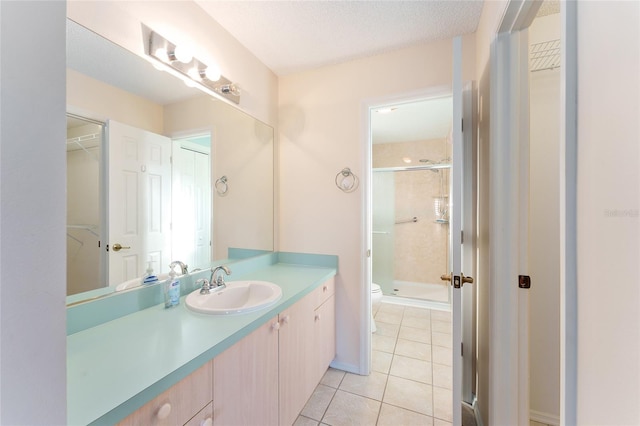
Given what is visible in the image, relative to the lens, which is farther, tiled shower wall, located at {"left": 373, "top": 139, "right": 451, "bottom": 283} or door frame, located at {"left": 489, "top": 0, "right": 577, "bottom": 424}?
tiled shower wall, located at {"left": 373, "top": 139, "right": 451, "bottom": 283}

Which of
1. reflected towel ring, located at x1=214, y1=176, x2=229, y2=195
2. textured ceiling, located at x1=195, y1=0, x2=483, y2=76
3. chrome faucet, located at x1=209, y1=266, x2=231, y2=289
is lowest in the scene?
chrome faucet, located at x1=209, y1=266, x2=231, y2=289

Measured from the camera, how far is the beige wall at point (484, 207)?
1.24 m

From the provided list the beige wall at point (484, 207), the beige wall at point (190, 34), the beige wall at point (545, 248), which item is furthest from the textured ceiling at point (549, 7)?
the beige wall at point (190, 34)

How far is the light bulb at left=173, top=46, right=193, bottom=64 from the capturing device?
1308 mm

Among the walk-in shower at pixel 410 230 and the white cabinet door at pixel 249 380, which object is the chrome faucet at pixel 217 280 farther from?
the walk-in shower at pixel 410 230

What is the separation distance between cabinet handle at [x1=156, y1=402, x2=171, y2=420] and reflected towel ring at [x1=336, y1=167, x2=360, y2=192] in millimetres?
1564

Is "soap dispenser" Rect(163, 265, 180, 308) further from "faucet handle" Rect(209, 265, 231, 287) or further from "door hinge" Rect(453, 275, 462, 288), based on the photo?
"door hinge" Rect(453, 275, 462, 288)

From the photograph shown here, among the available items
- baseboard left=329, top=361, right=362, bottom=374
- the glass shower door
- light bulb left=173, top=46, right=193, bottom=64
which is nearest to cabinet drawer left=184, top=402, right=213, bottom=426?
baseboard left=329, top=361, right=362, bottom=374

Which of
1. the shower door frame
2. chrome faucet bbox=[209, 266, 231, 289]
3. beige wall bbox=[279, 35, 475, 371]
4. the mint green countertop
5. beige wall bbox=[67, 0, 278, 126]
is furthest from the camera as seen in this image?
the shower door frame

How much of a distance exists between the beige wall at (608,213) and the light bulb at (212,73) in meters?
1.59

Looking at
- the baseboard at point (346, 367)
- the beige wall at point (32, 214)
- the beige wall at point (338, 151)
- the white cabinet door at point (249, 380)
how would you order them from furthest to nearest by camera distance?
the baseboard at point (346, 367), the beige wall at point (338, 151), the white cabinet door at point (249, 380), the beige wall at point (32, 214)

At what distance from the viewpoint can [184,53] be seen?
4.37 ft

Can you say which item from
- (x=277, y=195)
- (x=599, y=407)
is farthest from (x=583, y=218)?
(x=277, y=195)

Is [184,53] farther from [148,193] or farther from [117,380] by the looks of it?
[117,380]
